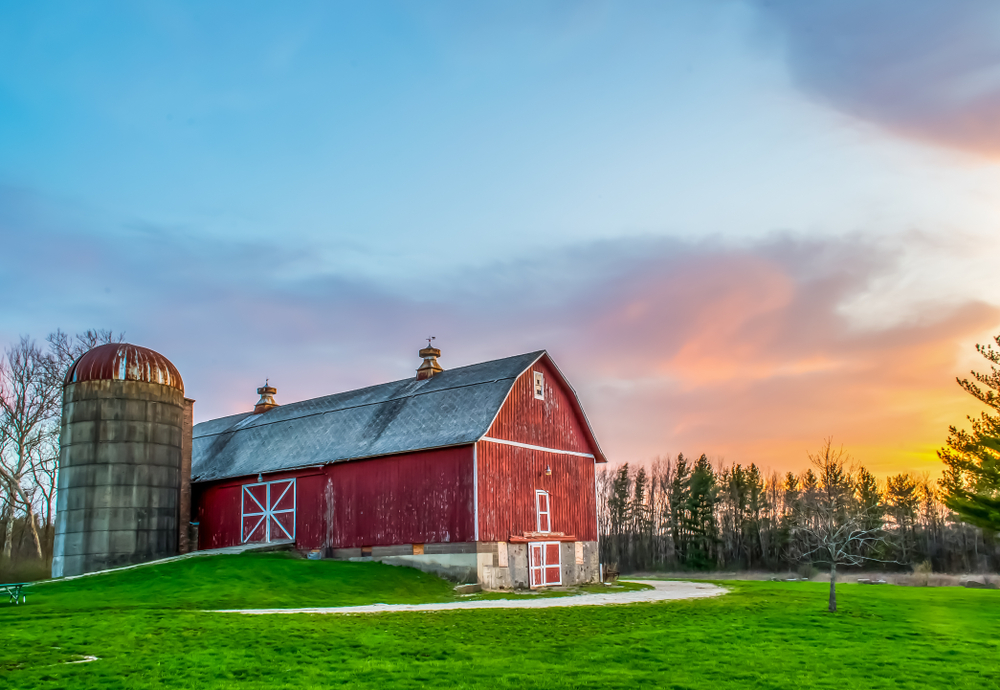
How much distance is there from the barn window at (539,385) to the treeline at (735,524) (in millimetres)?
35580

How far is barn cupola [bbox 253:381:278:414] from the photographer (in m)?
44.2

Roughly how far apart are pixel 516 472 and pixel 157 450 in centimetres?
1453

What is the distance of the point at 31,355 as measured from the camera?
145 feet

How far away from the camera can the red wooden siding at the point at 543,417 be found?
29.7 meters

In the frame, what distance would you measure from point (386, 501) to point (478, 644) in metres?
15.5

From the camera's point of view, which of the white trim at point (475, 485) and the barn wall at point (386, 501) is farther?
the barn wall at point (386, 501)

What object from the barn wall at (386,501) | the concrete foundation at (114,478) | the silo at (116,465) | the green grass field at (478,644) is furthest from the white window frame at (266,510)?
the green grass field at (478,644)

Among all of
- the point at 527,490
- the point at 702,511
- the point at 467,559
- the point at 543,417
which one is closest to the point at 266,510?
the point at 467,559

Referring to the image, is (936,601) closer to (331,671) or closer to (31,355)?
(331,671)

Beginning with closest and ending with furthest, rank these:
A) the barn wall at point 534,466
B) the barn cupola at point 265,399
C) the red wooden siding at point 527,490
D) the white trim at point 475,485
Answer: the white trim at point 475,485, the red wooden siding at point 527,490, the barn wall at point 534,466, the barn cupola at point 265,399

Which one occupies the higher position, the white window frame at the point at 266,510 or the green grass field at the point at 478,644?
the white window frame at the point at 266,510

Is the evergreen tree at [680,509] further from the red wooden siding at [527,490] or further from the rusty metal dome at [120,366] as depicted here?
the rusty metal dome at [120,366]

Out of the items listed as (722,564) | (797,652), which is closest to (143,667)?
(797,652)

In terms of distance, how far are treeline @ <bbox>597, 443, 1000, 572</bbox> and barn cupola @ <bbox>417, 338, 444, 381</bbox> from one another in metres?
36.4
